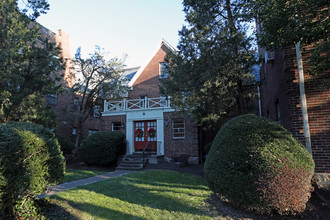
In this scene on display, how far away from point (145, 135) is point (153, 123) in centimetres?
107

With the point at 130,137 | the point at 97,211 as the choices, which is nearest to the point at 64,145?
the point at 130,137

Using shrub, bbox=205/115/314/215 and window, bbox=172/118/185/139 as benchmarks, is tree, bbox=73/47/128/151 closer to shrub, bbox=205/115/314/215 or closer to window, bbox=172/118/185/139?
window, bbox=172/118/185/139

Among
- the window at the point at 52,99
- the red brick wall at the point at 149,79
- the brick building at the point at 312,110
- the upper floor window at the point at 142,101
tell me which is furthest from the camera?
the red brick wall at the point at 149,79

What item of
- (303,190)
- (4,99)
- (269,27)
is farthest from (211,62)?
(4,99)

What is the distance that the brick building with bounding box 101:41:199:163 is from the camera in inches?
584

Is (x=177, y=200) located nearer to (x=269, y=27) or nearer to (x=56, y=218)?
(x=56, y=218)

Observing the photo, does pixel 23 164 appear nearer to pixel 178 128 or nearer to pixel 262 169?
pixel 262 169

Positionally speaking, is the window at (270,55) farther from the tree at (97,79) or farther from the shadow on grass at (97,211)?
the tree at (97,79)

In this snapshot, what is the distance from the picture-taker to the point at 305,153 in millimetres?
4863

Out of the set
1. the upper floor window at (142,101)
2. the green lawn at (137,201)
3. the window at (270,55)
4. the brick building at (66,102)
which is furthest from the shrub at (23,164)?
the upper floor window at (142,101)

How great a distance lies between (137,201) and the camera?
5.82 metres

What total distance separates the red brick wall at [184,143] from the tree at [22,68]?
7165mm

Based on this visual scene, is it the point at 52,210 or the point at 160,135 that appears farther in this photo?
the point at 160,135

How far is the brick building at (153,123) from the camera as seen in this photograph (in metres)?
14.8
